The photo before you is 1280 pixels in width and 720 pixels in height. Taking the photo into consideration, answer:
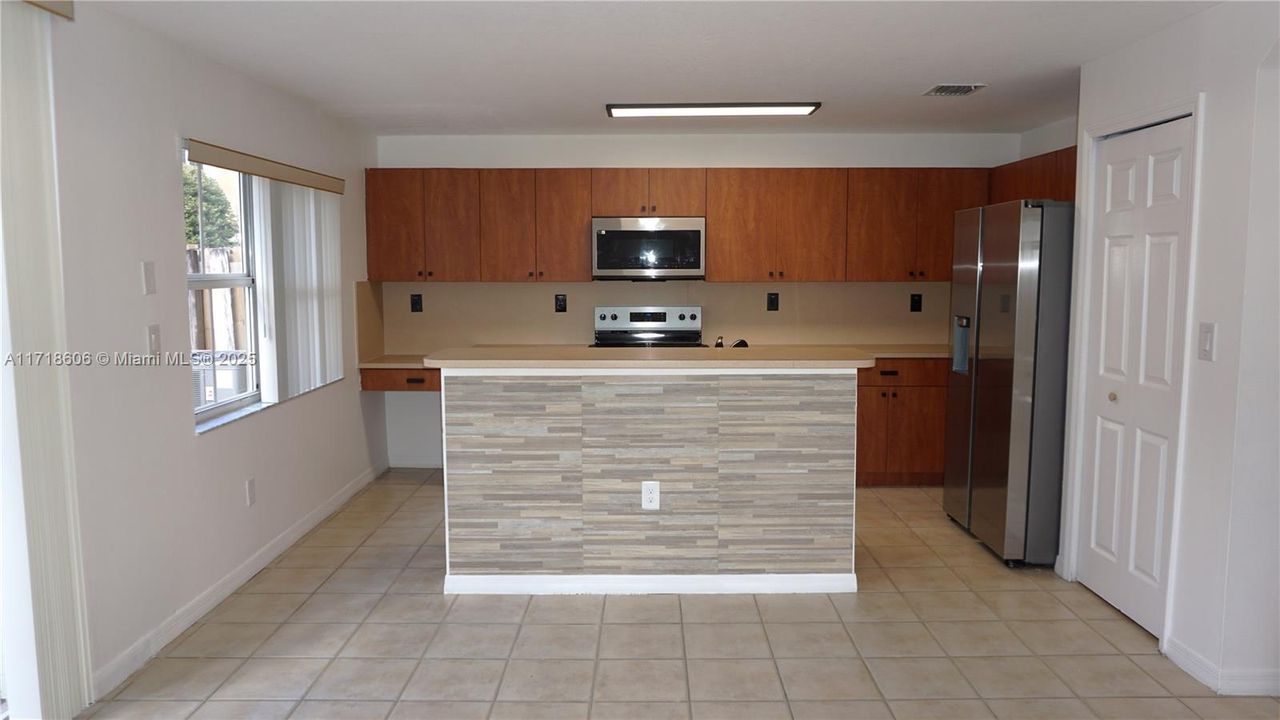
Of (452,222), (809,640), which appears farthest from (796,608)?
(452,222)

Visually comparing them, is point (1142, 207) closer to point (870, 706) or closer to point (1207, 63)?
point (1207, 63)

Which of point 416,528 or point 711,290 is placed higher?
point 711,290

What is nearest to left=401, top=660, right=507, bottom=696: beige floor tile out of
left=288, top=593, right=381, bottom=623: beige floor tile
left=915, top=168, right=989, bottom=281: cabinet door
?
left=288, top=593, right=381, bottom=623: beige floor tile


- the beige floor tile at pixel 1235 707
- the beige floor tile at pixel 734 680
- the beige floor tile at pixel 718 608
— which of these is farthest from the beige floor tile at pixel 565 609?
the beige floor tile at pixel 1235 707

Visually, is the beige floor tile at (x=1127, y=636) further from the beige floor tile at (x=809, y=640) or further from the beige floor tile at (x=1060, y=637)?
the beige floor tile at (x=809, y=640)

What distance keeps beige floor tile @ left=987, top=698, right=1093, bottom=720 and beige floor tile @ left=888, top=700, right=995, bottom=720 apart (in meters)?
0.05

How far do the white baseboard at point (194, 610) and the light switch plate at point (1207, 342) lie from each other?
12.6 ft

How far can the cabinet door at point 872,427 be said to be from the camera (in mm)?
Answer: 5473

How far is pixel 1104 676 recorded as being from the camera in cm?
297

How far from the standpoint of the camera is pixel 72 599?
271 centimetres

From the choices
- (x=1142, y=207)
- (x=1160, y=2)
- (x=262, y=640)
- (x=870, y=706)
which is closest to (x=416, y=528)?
(x=262, y=640)

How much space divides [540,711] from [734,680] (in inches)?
26.6

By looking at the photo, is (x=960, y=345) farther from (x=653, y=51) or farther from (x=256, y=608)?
(x=256, y=608)

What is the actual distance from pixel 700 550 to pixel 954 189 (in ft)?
10.6
